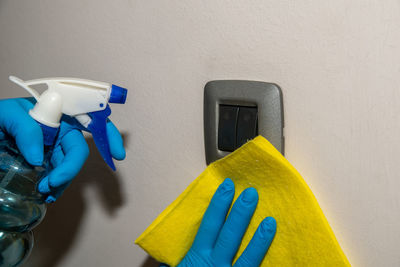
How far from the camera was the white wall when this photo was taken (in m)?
0.41

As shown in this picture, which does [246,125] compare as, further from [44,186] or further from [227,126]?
[44,186]

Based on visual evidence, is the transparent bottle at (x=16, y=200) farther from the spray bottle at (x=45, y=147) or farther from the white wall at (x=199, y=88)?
the white wall at (x=199, y=88)

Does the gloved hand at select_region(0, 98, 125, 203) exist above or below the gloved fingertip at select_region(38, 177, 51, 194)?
above

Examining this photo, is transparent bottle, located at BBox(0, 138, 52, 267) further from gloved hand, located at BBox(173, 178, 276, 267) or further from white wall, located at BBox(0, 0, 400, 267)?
gloved hand, located at BBox(173, 178, 276, 267)

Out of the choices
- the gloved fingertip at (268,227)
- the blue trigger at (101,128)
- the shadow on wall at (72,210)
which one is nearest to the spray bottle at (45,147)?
the blue trigger at (101,128)

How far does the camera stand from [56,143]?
0.53 metres

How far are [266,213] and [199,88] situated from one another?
0.65ft

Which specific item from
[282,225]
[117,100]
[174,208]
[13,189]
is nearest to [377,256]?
[282,225]

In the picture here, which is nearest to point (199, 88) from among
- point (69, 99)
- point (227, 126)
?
point (227, 126)

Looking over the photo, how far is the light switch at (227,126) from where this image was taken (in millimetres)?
492

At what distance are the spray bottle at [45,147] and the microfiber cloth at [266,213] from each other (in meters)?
0.12

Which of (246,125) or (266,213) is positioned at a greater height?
(246,125)

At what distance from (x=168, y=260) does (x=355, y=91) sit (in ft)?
1.09

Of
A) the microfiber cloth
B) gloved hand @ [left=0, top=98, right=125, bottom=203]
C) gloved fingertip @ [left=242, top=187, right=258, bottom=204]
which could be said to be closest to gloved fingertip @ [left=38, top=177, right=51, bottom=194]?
gloved hand @ [left=0, top=98, right=125, bottom=203]
